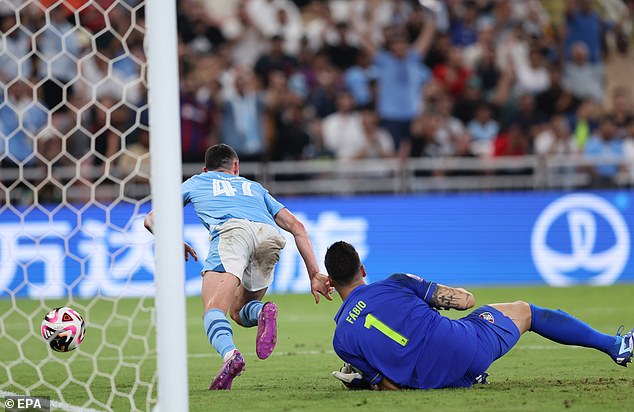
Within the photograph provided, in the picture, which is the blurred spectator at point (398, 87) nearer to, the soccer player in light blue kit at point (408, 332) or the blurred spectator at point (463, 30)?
the blurred spectator at point (463, 30)

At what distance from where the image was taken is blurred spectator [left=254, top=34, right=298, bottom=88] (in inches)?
663

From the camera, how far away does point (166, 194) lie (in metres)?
5.33

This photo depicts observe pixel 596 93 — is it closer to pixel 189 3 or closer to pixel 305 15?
pixel 305 15

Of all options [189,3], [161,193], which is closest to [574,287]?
[189,3]

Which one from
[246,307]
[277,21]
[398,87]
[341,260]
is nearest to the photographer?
[341,260]

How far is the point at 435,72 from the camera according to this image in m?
17.3

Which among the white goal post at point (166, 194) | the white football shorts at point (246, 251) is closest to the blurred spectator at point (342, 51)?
the white football shorts at point (246, 251)

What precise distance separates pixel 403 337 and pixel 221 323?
1.30 meters

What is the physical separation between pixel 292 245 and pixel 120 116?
3024 mm

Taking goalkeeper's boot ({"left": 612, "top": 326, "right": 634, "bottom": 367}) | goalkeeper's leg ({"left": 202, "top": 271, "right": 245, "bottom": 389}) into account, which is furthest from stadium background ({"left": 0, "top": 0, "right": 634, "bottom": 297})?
goalkeeper's boot ({"left": 612, "top": 326, "right": 634, "bottom": 367})

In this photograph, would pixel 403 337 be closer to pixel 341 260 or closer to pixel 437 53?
pixel 341 260

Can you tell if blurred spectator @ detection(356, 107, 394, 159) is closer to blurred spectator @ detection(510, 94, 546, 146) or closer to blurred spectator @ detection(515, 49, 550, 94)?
blurred spectator @ detection(510, 94, 546, 146)

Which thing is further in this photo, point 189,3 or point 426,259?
point 189,3

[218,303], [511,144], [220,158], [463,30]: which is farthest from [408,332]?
[463,30]
